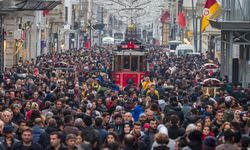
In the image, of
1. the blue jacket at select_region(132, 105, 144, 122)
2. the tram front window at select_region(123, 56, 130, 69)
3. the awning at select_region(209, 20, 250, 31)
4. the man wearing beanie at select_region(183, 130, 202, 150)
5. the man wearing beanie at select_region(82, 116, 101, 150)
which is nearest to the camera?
the man wearing beanie at select_region(183, 130, 202, 150)

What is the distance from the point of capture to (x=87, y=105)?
23.0 meters

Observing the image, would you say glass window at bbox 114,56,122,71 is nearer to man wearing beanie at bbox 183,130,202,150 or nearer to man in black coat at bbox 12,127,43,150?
man in black coat at bbox 12,127,43,150

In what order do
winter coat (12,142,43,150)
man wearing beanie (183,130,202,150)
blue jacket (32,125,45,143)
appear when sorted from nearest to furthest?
man wearing beanie (183,130,202,150) → winter coat (12,142,43,150) → blue jacket (32,125,45,143)

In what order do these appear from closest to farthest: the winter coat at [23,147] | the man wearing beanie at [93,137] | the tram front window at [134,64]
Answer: the man wearing beanie at [93,137] → the winter coat at [23,147] → the tram front window at [134,64]

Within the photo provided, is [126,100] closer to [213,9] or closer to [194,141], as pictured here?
[194,141]

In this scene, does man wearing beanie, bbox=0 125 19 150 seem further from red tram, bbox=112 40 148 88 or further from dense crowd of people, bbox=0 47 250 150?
red tram, bbox=112 40 148 88

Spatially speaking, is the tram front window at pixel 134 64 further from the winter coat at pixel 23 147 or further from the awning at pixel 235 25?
the winter coat at pixel 23 147

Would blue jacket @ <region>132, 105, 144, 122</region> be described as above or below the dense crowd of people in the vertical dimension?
below

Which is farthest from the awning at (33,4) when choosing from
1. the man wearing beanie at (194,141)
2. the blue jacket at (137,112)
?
the man wearing beanie at (194,141)

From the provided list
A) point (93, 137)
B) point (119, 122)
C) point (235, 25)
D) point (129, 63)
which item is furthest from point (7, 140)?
point (129, 63)

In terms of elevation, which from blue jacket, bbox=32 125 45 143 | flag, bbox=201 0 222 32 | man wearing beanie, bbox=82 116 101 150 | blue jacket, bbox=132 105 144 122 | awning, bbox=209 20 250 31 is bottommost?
blue jacket, bbox=132 105 144 122

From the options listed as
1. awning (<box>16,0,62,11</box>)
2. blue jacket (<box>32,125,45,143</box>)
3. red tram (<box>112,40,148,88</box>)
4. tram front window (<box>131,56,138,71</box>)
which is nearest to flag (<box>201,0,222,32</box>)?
red tram (<box>112,40,148,88</box>)

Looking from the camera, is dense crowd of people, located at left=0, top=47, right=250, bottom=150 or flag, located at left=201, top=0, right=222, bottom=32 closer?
dense crowd of people, located at left=0, top=47, right=250, bottom=150

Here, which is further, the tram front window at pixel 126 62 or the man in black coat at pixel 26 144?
the tram front window at pixel 126 62
